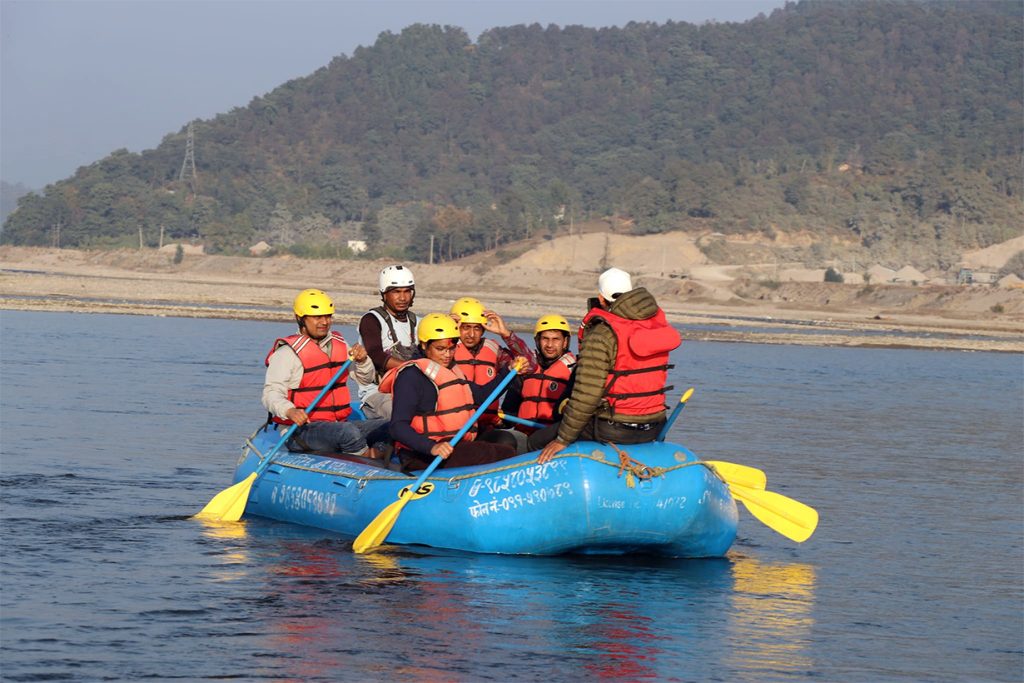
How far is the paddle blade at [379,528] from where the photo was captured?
10.6 m

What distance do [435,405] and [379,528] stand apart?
96cm

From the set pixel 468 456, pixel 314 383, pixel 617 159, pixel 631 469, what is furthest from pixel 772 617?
pixel 617 159

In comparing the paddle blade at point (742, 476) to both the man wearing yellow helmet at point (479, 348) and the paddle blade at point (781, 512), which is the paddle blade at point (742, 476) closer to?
the paddle blade at point (781, 512)

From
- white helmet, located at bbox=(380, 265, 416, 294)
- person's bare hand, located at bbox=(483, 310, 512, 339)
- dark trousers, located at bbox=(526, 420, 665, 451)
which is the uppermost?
white helmet, located at bbox=(380, 265, 416, 294)

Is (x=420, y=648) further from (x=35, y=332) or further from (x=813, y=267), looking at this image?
(x=813, y=267)

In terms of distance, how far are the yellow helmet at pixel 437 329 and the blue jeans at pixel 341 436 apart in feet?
4.80

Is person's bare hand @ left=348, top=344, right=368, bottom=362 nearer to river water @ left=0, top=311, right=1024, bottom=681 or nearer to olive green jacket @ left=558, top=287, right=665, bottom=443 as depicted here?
river water @ left=0, top=311, right=1024, bottom=681

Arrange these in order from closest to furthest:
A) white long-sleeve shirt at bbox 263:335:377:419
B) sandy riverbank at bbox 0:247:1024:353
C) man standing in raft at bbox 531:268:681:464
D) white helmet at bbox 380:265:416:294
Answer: man standing in raft at bbox 531:268:681:464 → white long-sleeve shirt at bbox 263:335:377:419 → white helmet at bbox 380:265:416:294 → sandy riverbank at bbox 0:247:1024:353

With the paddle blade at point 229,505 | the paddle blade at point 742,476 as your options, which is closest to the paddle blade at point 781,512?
the paddle blade at point 742,476

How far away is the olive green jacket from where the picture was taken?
9938 mm

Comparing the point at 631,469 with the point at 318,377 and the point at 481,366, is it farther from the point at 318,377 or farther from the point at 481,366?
the point at 318,377

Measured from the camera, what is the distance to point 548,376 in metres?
11.3

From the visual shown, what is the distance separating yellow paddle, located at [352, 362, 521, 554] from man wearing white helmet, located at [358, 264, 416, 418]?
4.68 feet

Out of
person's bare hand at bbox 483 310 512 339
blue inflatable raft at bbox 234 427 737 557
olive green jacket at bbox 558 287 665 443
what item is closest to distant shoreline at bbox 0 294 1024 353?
person's bare hand at bbox 483 310 512 339
